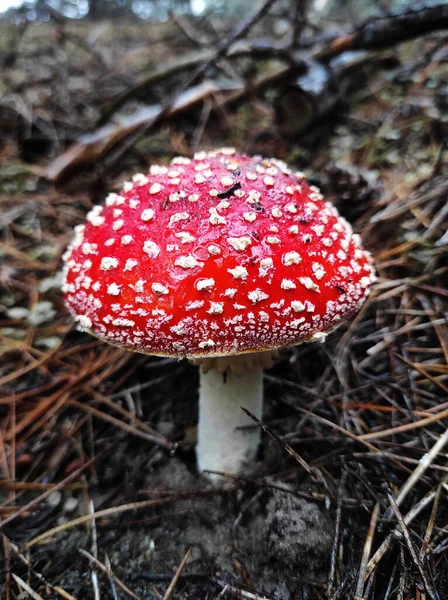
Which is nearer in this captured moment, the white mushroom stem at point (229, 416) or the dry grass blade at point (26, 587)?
the dry grass blade at point (26, 587)

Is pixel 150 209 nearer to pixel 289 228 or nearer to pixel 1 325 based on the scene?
pixel 289 228

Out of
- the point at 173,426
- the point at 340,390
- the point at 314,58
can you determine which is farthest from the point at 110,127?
the point at 340,390

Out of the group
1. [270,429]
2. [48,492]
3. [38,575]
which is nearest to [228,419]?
[270,429]

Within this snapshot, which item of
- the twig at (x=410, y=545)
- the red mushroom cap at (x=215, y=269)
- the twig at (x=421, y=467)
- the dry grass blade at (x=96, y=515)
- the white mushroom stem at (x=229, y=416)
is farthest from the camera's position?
the white mushroom stem at (x=229, y=416)

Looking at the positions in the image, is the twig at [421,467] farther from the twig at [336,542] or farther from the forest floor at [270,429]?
the twig at [336,542]

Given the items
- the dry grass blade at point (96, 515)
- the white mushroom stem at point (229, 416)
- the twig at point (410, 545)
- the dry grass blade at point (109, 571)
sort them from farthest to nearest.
Answer: the white mushroom stem at point (229, 416) → the dry grass blade at point (96, 515) → the dry grass blade at point (109, 571) → the twig at point (410, 545)

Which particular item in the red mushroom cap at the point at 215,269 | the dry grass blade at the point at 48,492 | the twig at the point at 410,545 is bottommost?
the dry grass blade at the point at 48,492

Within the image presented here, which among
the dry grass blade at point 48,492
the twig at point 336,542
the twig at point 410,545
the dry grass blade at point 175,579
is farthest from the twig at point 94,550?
the twig at point 410,545
